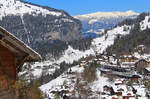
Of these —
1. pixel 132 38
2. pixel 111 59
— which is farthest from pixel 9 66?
pixel 132 38

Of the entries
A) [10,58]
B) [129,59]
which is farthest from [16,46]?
[129,59]

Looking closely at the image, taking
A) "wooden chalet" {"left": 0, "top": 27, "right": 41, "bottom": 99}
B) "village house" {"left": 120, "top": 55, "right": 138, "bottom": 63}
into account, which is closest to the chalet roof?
"wooden chalet" {"left": 0, "top": 27, "right": 41, "bottom": 99}

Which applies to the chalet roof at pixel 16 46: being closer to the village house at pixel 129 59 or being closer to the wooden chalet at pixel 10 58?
the wooden chalet at pixel 10 58

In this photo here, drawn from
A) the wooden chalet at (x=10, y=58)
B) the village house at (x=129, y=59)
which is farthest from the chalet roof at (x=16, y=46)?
the village house at (x=129, y=59)

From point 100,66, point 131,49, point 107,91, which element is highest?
point 131,49

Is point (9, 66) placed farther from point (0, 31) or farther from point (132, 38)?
point (132, 38)

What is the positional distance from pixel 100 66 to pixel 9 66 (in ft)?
329

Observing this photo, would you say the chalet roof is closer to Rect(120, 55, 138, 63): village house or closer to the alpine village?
the alpine village

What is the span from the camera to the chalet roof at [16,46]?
595cm

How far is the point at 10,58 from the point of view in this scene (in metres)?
6.65

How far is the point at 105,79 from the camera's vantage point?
8412 centimetres

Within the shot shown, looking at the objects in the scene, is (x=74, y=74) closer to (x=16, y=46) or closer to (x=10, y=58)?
(x=10, y=58)

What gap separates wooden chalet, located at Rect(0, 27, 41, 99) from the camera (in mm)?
6215

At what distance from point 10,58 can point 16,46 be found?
1.45 ft
